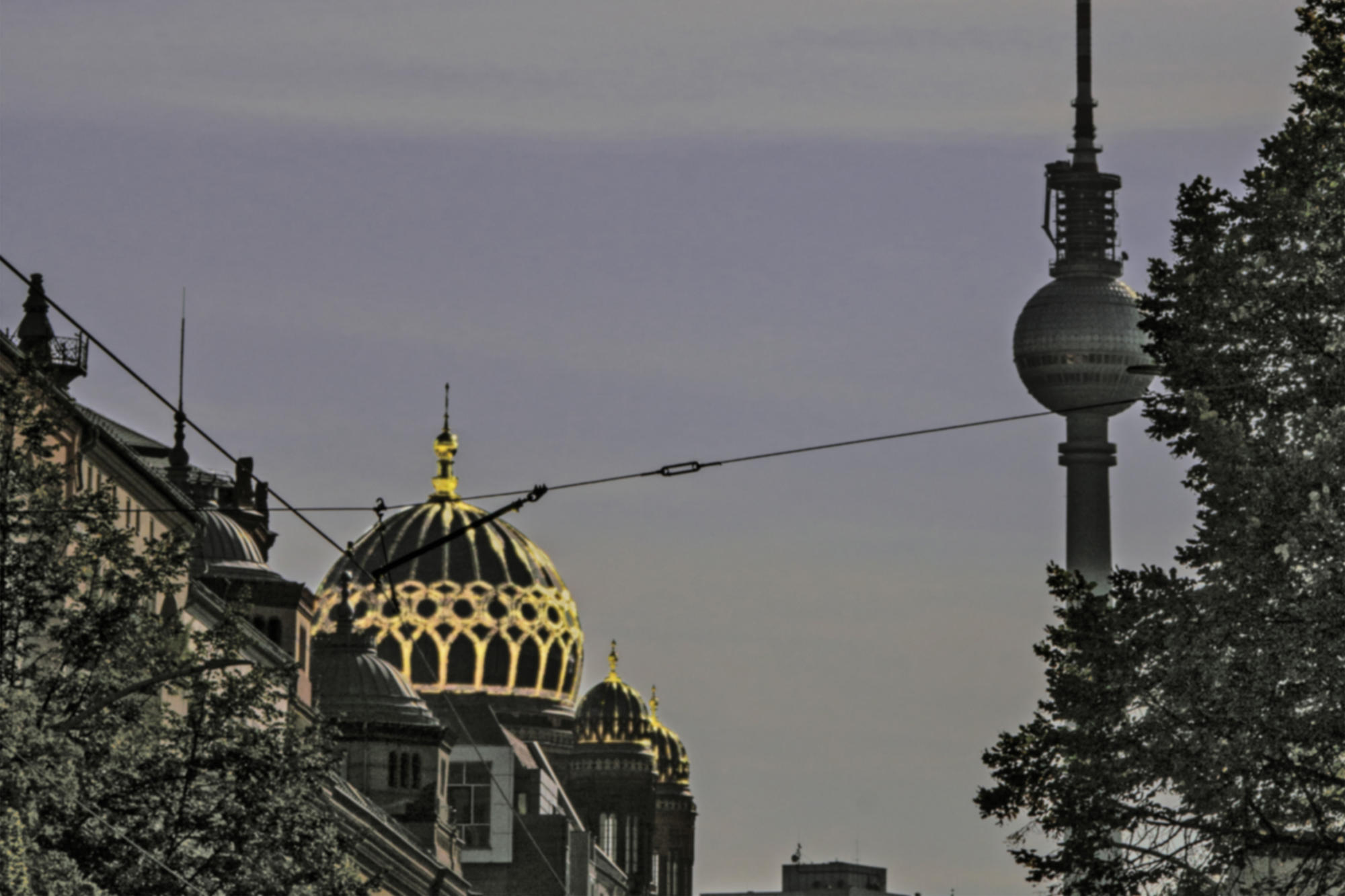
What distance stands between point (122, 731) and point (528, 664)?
122 metres

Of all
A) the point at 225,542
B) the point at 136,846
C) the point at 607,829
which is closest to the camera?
the point at 136,846

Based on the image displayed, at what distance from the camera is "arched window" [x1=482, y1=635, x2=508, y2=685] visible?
158125mm

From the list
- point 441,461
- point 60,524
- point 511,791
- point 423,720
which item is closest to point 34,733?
point 60,524

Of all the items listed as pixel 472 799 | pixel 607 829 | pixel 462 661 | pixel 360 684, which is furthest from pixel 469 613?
pixel 360 684

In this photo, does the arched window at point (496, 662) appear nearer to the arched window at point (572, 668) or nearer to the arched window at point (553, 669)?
the arched window at point (553, 669)

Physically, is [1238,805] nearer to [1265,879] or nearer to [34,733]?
[1265,879]

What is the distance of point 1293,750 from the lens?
32656 millimetres

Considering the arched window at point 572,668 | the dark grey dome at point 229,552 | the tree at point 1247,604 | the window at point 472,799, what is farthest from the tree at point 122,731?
the arched window at point 572,668

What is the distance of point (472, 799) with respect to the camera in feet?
399

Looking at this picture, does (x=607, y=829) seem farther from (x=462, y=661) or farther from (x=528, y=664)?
(x=462, y=661)

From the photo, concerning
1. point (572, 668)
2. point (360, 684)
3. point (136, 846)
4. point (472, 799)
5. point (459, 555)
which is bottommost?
point (136, 846)

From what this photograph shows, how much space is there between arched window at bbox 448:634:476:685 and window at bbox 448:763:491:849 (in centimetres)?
3371

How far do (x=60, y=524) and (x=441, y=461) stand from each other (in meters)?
128

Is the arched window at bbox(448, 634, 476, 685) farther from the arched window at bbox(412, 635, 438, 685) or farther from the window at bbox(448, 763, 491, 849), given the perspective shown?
the window at bbox(448, 763, 491, 849)
